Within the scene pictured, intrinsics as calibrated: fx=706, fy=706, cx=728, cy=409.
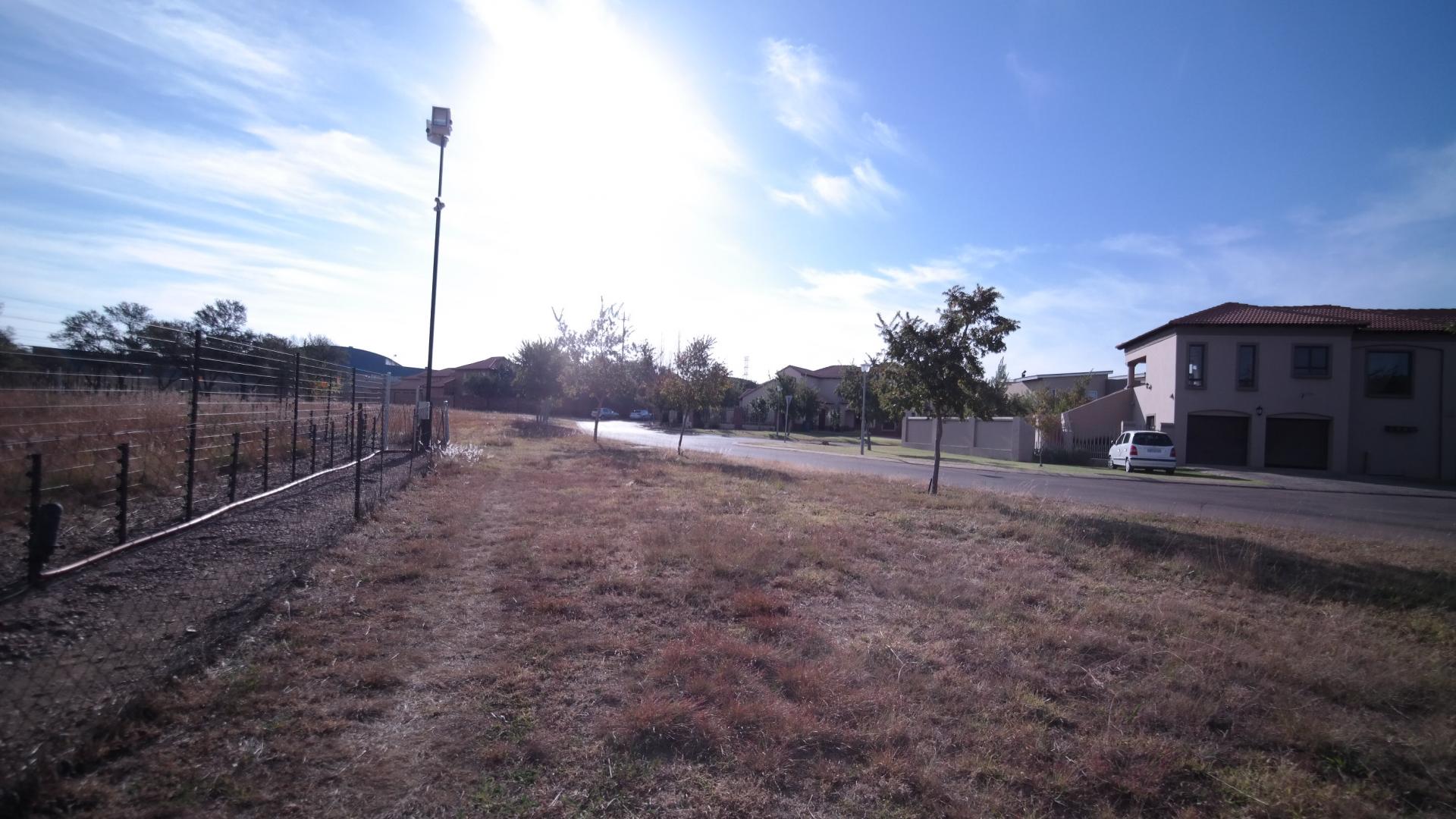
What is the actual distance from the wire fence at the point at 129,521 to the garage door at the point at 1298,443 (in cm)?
3588

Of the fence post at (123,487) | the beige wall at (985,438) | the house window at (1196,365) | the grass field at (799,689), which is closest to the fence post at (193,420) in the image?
the fence post at (123,487)

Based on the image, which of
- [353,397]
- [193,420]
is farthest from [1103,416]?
[193,420]

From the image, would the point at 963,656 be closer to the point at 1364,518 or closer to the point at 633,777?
the point at 633,777

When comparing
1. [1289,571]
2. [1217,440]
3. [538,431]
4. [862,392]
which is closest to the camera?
[1289,571]

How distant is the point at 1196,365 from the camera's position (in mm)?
31594

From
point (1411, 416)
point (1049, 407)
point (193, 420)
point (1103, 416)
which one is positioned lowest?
point (193, 420)

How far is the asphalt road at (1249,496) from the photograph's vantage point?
13.4m

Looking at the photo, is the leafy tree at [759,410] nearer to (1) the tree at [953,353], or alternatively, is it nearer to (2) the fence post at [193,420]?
(1) the tree at [953,353]

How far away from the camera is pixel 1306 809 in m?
3.39

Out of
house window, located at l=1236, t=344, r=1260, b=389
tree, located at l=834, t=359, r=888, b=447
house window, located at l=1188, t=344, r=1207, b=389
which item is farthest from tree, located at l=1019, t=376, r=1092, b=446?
tree, located at l=834, t=359, r=888, b=447

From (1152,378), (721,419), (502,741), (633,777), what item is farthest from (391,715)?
(721,419)

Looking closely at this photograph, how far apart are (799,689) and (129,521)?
728 cm

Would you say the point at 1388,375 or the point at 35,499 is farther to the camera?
the point at 1388,375

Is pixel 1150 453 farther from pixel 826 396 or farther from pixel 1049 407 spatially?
pixel 826 396
